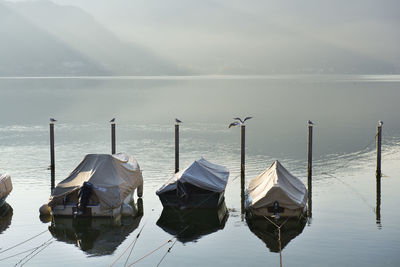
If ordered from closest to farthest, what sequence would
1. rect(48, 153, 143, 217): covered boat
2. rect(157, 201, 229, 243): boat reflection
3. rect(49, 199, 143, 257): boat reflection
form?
rect(49, 199, 143, 257): boat reflection
rect(157, 201, 229, 243): boat reflection
rect(48, 153, 143, 217): covered boat

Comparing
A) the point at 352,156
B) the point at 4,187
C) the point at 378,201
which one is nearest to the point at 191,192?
the point at 4,187

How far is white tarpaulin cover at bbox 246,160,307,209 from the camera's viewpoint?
27562 millimetres

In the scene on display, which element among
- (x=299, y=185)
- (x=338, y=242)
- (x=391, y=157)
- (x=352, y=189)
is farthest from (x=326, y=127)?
(x=338, y=242)

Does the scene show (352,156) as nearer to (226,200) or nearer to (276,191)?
(226,200)

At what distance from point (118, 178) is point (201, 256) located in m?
8.11

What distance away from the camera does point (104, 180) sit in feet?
94.3

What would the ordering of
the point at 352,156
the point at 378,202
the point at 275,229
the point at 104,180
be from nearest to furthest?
1. the point at 275,229
2. the point at 104,180
3. the point at 378,202
4. the point at 352,156

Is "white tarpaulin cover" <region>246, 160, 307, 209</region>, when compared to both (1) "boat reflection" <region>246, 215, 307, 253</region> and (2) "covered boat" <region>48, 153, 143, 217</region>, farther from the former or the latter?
(2) "covered boat" <region>48, 153, 143, 217</region>

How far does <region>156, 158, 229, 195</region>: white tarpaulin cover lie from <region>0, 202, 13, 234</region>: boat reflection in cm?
883

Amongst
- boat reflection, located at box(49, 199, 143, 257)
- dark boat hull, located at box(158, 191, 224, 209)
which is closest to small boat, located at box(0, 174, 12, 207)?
boat reflection, located at box(49, 199, 143, 257)

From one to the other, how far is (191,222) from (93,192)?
588 centimetres

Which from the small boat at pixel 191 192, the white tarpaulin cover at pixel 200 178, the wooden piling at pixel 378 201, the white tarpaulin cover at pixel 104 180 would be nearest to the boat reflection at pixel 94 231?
the white tarpaulin cover at pixel 104 180

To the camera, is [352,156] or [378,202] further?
[352,156]

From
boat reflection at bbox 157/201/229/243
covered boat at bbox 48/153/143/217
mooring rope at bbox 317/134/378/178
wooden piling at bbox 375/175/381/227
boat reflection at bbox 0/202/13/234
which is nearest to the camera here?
boat reflection at bbox 157/201/229/243
